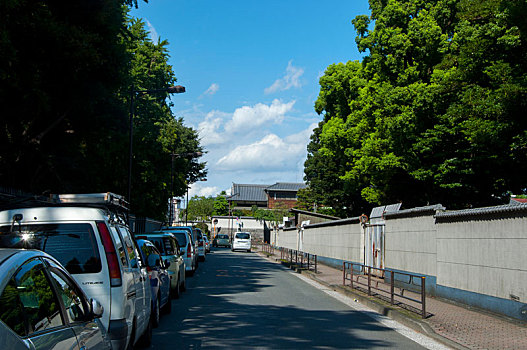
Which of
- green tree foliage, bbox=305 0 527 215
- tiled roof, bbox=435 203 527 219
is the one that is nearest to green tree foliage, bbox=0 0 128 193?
tiled roof, bbox=435 203 527 219

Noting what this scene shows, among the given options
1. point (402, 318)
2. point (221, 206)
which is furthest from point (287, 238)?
point (402, 318)

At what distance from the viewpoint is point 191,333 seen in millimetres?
9922

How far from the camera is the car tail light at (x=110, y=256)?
6.31m

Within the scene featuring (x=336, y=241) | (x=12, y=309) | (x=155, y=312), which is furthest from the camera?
(x=336, y=241)

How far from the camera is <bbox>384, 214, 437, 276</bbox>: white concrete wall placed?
53.9 ft

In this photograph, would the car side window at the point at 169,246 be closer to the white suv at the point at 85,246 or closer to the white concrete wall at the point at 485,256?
the white concrete wall at the point at 485,256

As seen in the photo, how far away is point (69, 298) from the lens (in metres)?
4.25

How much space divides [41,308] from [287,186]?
384 feet

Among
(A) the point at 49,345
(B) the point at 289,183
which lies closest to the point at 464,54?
(A) the point at 49,345

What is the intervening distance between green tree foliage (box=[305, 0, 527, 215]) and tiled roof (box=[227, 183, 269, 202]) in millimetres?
82550

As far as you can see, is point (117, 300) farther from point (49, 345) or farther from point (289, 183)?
point (289, 183)

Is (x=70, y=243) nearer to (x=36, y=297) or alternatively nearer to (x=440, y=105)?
(x=36, y=297)

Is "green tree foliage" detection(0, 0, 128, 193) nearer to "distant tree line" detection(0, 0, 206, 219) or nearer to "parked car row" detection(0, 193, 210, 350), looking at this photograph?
"distant tree line" detection(0, 0, 206, 219)

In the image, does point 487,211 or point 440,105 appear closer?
point 487,211
